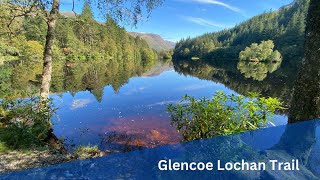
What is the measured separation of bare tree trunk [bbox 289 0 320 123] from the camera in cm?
497

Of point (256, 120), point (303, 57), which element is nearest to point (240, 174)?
point (256, 120)

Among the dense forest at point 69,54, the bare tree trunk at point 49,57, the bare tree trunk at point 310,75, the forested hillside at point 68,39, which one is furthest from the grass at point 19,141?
the bare tree trunk at point 310,75

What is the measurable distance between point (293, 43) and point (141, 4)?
139 meters

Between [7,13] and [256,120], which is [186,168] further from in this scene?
[7,13]

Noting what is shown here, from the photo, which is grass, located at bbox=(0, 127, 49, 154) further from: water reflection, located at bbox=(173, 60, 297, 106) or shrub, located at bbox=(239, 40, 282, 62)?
shrub, located at bbox=(239, 40, 282, 62)

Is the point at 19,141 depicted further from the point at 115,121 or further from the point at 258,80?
the point at 258,80

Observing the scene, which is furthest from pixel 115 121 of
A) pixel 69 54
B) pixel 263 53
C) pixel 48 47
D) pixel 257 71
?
pixel 263 53

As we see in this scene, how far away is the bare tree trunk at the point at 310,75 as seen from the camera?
4973mm

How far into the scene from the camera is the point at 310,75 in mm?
5070

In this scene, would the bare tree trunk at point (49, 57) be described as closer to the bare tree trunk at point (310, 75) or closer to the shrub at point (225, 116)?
the shrub at point (225, 116)

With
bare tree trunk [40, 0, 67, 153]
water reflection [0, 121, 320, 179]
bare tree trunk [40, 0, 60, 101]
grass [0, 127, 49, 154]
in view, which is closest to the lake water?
bare tree trunk [40, 0, 67, 153]

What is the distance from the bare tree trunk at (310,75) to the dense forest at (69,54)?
22.9ft

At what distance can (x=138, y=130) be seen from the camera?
1639 centimetres

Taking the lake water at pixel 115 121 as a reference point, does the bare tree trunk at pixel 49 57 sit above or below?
above
